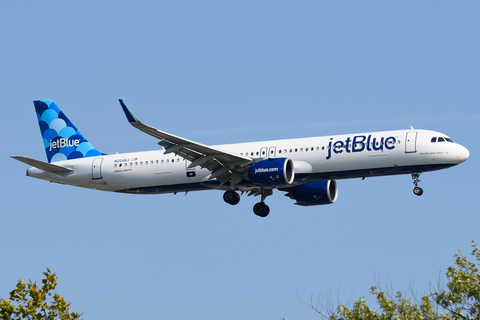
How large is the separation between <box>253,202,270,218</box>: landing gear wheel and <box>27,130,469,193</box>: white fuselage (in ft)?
12.7

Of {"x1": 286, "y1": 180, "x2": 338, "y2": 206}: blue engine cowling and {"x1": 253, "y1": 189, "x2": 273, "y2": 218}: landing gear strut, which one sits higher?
{"x1": 286, "y1": 180, "x2": 338, "y2": 206}: blue engine cowling

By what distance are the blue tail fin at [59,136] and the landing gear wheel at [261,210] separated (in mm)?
12253

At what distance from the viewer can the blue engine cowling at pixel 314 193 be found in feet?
161

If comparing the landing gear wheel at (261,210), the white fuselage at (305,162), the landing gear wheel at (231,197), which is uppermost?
the white fuselage at (305,162)

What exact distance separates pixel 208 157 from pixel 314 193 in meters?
8.99

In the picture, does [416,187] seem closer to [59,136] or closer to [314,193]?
[314,193]

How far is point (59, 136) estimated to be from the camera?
5394 centimetres

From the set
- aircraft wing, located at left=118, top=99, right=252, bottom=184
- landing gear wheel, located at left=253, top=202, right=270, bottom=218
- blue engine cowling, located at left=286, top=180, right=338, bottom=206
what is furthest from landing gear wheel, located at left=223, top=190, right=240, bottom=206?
blue engine cowling, located at left=286, top=180, right=338, bottom=206

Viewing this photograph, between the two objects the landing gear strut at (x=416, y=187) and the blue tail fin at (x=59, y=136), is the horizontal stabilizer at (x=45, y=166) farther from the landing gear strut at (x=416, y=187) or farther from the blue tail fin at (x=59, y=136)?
the landing gear strut at (x=416, y=187)

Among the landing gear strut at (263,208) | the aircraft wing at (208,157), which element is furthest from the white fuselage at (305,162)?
the landing gear strut at (263,208)

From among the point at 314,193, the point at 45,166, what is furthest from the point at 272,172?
the point at 45,166

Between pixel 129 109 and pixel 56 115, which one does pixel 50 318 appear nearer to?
pixel 129 109

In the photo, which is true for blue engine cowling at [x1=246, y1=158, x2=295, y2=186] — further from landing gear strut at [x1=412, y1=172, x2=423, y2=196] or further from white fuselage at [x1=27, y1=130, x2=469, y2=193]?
landing gear strut at [x1=412, y1=172, x2=423, y2=196]

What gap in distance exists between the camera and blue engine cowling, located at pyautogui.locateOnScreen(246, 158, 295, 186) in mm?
43000
